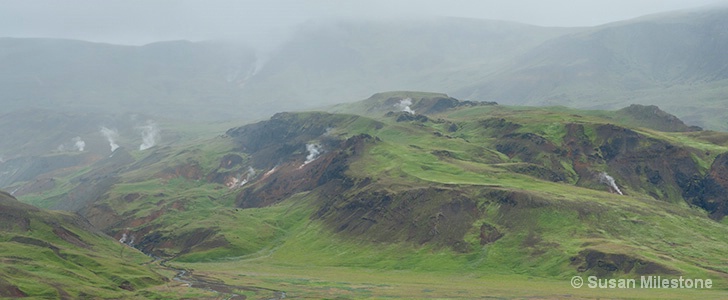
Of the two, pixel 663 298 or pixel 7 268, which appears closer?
pixel 663 298

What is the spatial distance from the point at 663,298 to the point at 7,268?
171 m

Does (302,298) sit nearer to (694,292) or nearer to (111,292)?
(111,292)

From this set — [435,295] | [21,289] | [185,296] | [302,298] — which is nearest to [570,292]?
[435,295]

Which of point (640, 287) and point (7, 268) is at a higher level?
point (7, 268)

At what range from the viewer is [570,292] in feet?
631

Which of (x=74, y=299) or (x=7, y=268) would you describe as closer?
(x=74, y=299)

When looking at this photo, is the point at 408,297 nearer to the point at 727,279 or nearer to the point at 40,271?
the point at 727,279

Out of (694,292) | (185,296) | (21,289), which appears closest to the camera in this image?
(21,289)

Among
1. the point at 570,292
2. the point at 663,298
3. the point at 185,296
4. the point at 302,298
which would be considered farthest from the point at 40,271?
the point at 663,298

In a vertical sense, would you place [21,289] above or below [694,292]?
above

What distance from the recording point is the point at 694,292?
183750 millimetres

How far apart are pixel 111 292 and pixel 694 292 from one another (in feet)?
510

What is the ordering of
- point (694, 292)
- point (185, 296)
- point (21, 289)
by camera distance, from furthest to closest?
1. point (185, 296)
2. point (694, 292)
3. point (21, 289)

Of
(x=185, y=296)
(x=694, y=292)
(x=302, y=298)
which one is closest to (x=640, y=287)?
(x=694, y=292)
